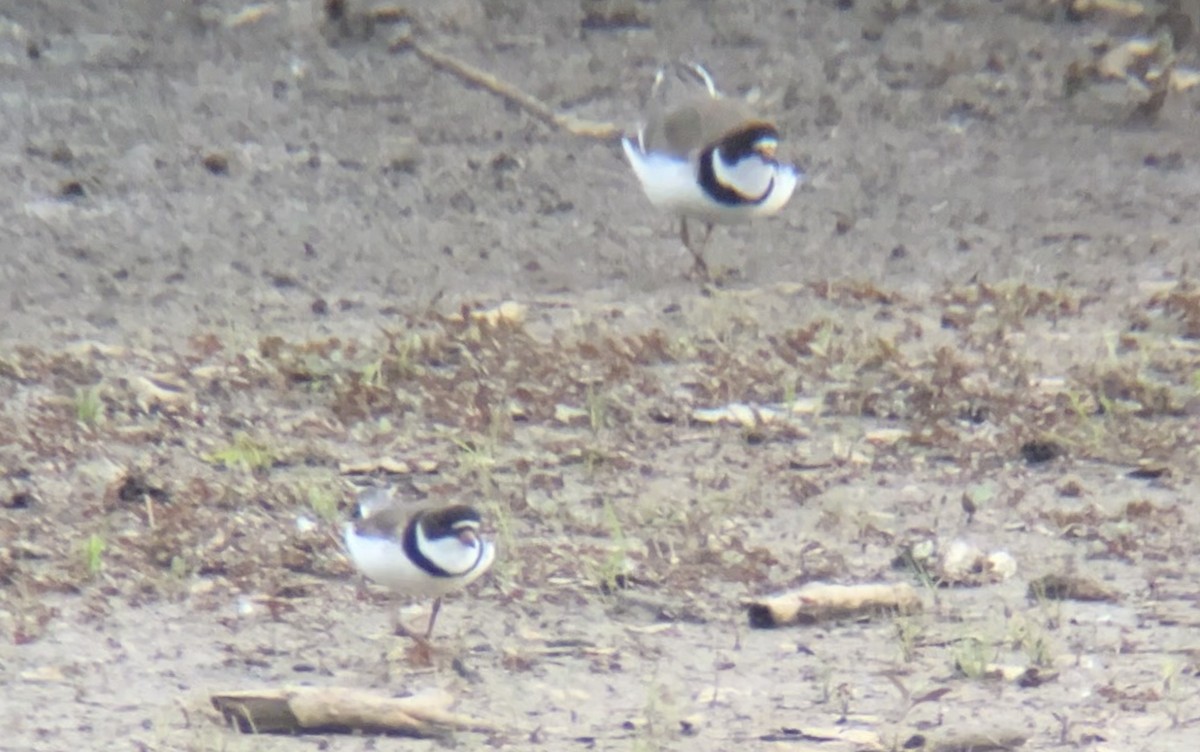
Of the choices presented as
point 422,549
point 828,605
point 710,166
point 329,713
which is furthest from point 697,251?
point 329,713

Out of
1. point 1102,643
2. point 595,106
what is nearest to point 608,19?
point 595,106

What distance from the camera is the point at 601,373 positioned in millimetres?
8047

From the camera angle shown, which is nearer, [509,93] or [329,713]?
[329,713]

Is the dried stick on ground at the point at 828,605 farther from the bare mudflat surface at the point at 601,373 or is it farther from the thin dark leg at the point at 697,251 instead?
the thin dark leg at the point at 697,251

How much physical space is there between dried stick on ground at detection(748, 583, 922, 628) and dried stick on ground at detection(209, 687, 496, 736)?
1.00m

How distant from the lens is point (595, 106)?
10672 millimetres

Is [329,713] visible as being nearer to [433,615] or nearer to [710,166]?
[433,615]

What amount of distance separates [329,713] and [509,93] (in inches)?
220

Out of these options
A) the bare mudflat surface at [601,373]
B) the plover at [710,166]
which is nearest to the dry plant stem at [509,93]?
the bare mudflat surface at [601,373]

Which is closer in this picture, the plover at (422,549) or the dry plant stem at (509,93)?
the plover at (422,549)

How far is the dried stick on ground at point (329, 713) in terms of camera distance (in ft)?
17.7

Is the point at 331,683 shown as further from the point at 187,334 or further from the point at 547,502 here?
the point at 187,334

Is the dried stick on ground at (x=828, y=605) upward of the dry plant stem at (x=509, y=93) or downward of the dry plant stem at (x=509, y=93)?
downward

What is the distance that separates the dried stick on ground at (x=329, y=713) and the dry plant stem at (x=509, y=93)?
532 cm
